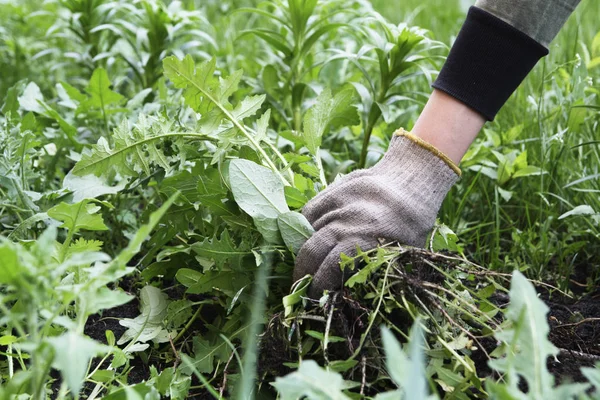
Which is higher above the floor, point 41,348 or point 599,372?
point 599,372

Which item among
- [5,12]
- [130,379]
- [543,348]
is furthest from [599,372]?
[5,12]

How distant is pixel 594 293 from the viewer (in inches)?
70.5

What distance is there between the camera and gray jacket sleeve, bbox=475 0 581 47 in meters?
1.38

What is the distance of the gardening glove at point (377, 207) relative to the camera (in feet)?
4.48

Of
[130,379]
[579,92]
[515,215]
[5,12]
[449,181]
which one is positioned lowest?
[5,12]

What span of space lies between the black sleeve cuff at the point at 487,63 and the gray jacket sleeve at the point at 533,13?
2 cm

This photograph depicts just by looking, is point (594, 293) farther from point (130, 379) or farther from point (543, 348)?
point (130, 379)

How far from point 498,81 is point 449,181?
242 millimetres

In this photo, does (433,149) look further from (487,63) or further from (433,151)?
(487,63)

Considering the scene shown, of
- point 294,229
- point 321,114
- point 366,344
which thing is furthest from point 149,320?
point 321,114

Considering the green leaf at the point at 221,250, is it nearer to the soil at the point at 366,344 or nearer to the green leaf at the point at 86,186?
the soil at the point at 366,344

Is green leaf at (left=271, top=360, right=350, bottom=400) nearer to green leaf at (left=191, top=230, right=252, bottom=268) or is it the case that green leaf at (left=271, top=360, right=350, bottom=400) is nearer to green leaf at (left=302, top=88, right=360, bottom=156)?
green leaf at (left=191, top=230, right=252, bottom=268)

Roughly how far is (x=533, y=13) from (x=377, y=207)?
53 cm

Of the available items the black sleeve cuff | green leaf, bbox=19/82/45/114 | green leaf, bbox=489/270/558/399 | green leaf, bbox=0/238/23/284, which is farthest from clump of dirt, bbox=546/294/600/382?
green leaf, bbox=19/82/45/114
